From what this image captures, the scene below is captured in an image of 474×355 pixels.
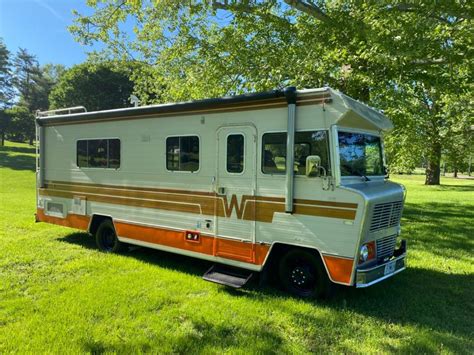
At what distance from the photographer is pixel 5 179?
25.5 meters

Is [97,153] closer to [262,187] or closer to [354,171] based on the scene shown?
[262,187]

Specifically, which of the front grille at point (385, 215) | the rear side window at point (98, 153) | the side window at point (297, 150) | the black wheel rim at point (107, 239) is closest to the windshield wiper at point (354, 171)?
the side window at point (297, 150)

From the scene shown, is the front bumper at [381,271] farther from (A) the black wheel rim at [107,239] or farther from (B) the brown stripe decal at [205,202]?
(A) the black wheel rim at [107,239]

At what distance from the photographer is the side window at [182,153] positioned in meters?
6.96

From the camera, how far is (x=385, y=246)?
608cm

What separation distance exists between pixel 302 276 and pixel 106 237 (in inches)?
185

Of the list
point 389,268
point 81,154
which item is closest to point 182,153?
point 81,154

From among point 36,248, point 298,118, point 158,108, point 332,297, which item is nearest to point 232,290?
point 332,297

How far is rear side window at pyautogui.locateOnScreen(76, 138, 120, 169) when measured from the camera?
325 inches

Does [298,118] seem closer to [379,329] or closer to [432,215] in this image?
[379,329]

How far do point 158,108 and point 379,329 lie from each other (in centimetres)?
505

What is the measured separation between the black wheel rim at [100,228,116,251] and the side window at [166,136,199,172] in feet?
7.76

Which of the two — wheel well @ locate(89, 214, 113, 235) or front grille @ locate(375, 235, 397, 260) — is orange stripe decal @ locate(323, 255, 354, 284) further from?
wheel well @ locate(89, 214, 113, 235)

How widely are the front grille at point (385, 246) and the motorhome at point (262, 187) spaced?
0.02 metres
